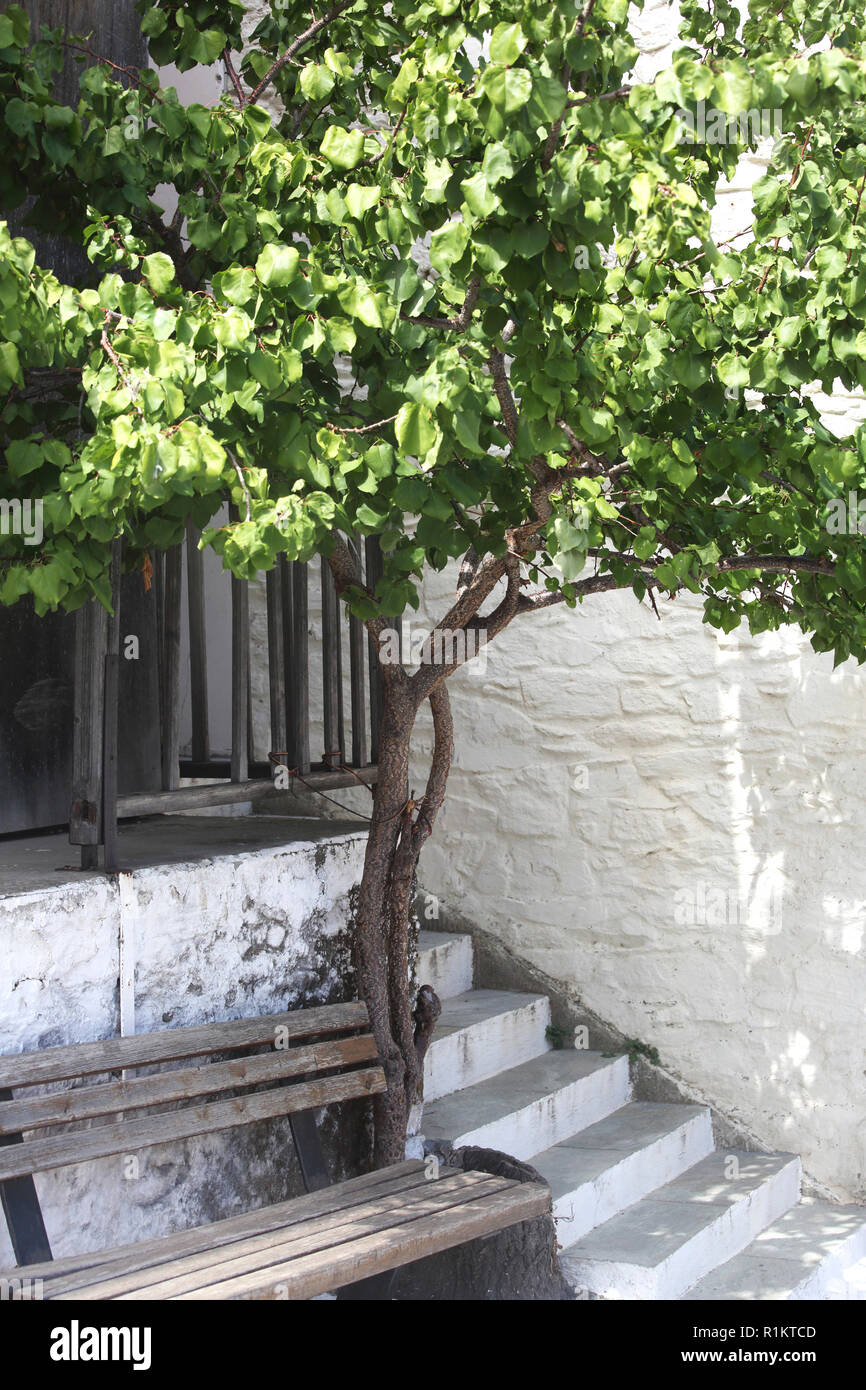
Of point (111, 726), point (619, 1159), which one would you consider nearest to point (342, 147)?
point (111, 726)

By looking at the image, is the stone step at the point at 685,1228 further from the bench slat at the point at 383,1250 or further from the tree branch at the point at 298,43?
the tree branch at the point at 298,43

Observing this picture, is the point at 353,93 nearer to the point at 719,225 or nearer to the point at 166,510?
the point at 166,510

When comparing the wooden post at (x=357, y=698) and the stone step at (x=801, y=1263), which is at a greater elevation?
the wooden post at (x=357, y=698)

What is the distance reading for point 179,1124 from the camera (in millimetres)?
3119

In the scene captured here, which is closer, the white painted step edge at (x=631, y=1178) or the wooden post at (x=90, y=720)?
the wooden post at (x=90, y=720)

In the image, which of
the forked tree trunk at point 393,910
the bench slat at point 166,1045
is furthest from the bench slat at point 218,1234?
the bench slat at point 166,1045

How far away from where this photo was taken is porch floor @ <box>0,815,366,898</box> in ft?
11.2

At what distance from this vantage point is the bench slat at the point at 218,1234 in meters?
2.63

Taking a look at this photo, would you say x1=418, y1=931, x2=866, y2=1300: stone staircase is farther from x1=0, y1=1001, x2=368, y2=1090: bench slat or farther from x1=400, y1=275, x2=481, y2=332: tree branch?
x1=400, y1=275, x2=481, y2=332: tree branch

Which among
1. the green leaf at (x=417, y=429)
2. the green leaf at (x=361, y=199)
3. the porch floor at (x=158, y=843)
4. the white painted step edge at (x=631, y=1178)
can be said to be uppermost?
the green leaf at (x=361, y=199)

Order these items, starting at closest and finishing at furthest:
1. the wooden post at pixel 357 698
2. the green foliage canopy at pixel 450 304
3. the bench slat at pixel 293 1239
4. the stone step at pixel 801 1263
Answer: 1. the green foliage canopy at pixel 450 304
2. the bench slat at pixel 293 1239
3. the stone step at pixel 801 1263
4. the wooden post at pixel 357 698

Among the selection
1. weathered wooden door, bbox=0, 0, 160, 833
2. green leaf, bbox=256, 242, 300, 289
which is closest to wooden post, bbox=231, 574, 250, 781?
weathered wooden door, bbox=0, 0, 160, 833

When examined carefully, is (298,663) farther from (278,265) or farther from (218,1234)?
(278,265)

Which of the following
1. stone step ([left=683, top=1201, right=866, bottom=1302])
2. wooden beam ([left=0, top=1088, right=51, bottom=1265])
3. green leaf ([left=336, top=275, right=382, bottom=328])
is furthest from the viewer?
stone step ([left=683, top=1201, right=866, bottom=1302])
